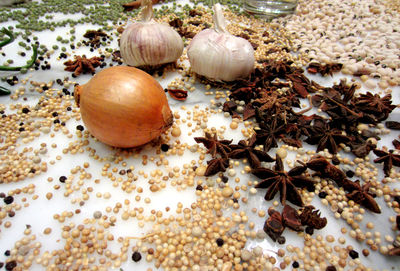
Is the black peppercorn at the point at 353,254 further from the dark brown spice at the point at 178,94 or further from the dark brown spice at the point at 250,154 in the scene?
the dark brown spice at the point at 178,94

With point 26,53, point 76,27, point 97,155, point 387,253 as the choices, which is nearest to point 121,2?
point 76,27

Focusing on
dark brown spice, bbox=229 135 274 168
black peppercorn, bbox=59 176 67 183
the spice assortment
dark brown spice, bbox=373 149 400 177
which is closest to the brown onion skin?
the spice assortment

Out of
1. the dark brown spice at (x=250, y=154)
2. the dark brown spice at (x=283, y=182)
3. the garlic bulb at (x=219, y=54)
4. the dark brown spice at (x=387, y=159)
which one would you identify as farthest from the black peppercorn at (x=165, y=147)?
the dark brown spice at (x=387, y=159)

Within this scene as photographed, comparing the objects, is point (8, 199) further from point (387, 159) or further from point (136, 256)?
point (387, 159)

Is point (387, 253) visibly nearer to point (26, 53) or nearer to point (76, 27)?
point (26, 53)

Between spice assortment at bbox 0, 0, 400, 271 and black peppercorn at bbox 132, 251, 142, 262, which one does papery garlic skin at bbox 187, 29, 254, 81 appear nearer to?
spice assortment at bbox 0, 0, 400, 271

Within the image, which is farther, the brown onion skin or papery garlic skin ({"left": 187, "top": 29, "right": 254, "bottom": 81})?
papery garlic skin ({"left": 187, "top": 29, "right": 254, "bottom": 81})
